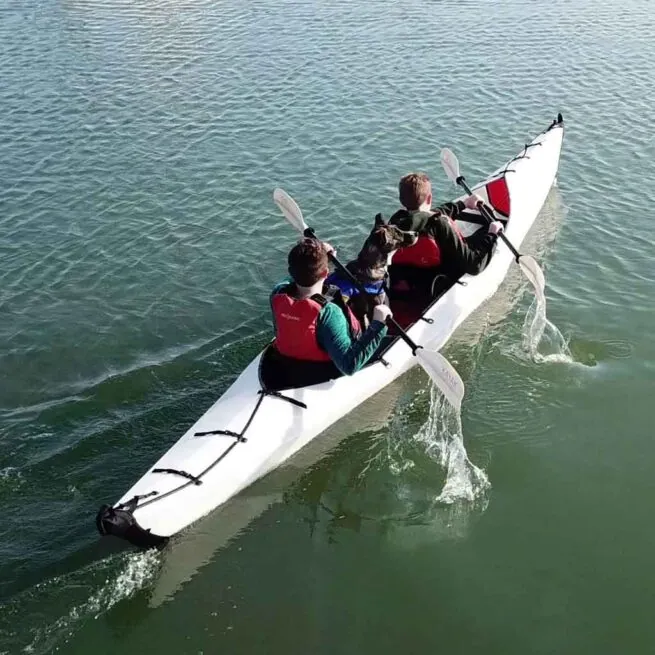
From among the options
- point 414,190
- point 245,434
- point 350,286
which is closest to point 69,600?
point 245,434

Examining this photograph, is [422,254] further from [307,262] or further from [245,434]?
[245,434]

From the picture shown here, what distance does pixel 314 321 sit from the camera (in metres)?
5.78

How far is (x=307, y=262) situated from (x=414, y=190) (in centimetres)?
196

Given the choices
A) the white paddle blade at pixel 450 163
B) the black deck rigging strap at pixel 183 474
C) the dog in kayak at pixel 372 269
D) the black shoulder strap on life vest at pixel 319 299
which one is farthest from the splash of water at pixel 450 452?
the white paddle blade at pixel 450 163

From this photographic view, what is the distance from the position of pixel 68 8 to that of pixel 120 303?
1400 cm

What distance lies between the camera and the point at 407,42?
56.4 ft

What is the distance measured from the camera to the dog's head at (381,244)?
6.56 m

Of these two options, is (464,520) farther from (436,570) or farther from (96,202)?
(96,202)

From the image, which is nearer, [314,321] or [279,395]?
[314,321]

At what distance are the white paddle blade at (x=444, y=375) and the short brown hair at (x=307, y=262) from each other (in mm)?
1217

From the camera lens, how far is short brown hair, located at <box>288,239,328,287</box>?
5426mm

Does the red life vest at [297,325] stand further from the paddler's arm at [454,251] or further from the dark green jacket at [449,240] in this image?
the paddler's arm at [454,251]

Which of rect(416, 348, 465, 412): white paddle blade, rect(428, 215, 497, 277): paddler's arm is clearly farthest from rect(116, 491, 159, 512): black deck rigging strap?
rect(428, 215, 497, 277): paddler's arm

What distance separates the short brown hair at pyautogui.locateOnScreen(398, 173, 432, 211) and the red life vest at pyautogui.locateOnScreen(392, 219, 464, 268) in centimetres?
42
